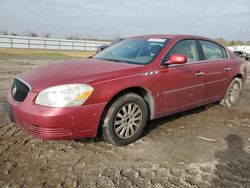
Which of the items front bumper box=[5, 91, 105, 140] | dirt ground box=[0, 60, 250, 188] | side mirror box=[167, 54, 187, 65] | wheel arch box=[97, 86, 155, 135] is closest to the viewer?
dirt ground box=[0, 60, 250, 188]

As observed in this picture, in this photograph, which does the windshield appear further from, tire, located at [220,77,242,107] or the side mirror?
tire, located at [220,77,242,107]

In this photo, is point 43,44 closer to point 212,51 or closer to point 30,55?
point 30,55

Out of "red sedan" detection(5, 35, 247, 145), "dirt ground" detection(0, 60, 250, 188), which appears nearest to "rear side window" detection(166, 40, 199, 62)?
"red sedan" detection(5, 35, 247, 145)

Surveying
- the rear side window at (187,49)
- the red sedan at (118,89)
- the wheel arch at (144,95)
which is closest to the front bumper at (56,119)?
the red sedan at (118,89)

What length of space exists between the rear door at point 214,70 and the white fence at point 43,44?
3230cm

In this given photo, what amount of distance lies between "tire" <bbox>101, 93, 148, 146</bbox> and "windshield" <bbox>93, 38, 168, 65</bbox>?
0.68 meters

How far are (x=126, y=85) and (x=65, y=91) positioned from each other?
860mm

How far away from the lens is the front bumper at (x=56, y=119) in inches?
127

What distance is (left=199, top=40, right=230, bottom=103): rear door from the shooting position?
515 centimetres

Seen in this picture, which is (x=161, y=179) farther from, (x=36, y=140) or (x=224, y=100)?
(x=224, y=100)

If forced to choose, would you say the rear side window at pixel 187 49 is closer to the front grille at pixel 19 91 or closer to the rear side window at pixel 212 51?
the rear side window at pixel 212 51

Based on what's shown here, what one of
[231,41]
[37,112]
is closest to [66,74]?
[37,112]

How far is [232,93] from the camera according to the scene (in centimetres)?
622

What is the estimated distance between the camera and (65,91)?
3.31m
